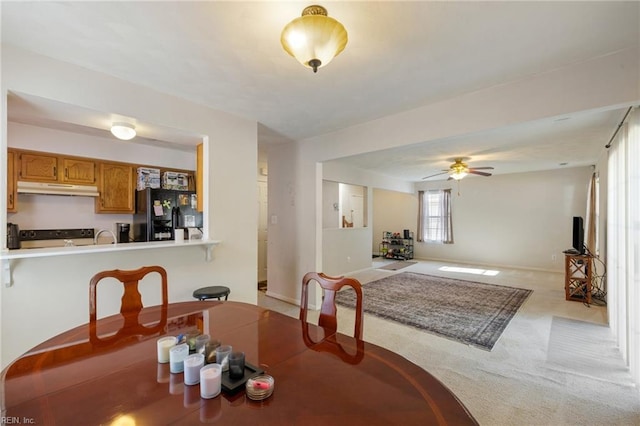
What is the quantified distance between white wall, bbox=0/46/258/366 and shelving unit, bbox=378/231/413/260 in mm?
6273

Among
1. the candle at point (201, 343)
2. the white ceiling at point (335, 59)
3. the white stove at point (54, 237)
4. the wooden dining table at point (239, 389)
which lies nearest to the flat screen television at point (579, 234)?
the white ceiling at point (335, 59)

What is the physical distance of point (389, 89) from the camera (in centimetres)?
259

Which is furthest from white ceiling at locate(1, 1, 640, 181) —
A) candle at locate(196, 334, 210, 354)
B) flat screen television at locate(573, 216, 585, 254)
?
flat screen television at locate(573, 216, 585, 254)

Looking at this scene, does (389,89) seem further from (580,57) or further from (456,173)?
(456,173)

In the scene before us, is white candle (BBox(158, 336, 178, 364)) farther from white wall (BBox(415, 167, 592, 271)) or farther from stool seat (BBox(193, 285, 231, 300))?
white wall (BBox(415, 167, 592, 271))

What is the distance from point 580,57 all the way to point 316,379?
9.49 feet

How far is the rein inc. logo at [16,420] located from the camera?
796 millimetres

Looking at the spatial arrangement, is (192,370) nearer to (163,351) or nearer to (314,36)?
(163,351)

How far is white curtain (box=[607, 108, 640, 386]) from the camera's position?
7.30 ft

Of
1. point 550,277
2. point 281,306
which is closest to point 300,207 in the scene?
point 281,306

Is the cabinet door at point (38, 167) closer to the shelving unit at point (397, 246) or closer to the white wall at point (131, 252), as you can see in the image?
the white wall at point (131, 252)

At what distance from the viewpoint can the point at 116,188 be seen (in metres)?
4.07

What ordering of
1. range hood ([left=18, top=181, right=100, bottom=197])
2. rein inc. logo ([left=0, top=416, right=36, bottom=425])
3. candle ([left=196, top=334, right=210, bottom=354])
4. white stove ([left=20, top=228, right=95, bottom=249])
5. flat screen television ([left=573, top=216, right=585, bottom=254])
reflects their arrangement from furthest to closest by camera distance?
flat screen television ([left=573, top=216, right=585, bottom=254]) → white stove ([left=20, top=228, right=95, bottom=249]) → range hood ([left=18, top=181, right=100, bottom=197]) → candle ([left=196, top=334, right=210, bottom=354]) → rein inc. logo ([left=0, top=416, right=36, bottom=425])

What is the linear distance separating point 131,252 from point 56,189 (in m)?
1.99
